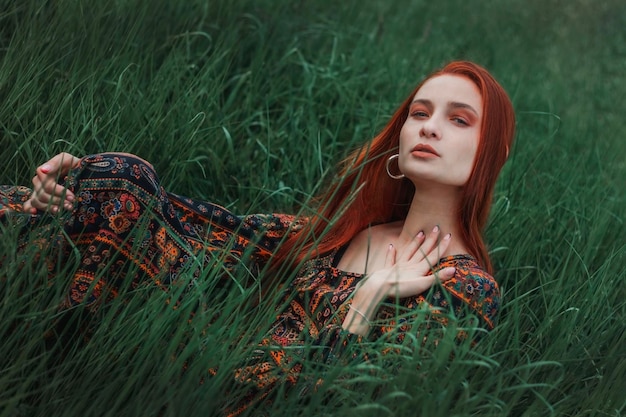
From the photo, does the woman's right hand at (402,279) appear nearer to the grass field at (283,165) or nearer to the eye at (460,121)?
the grass field at (283,165)

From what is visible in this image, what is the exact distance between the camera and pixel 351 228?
7.87ft

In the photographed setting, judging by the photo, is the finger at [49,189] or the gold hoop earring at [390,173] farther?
the gold hoop earring at [390,173]

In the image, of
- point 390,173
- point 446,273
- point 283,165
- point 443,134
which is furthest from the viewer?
point 283,165

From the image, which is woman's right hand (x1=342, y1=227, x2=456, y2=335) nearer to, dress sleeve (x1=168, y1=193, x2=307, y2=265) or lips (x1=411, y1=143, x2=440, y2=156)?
lips (x1=411, y1=143, x2=440, y2=156)

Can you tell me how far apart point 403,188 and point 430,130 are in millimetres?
293

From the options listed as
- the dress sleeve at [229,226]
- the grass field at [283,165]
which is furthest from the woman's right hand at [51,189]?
the dress sleeve at [229,226]

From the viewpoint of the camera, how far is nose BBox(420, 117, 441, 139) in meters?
2.19

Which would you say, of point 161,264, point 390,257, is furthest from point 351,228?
point 161,264

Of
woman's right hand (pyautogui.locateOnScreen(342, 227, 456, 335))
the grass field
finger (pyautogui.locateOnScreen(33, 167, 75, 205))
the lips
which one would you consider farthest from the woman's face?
finger (pyautogui.locateOnScreen(33, 167, 75, 205))

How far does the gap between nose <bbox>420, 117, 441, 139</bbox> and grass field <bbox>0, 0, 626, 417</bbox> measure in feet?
1.05

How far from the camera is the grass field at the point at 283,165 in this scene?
1.83 meters

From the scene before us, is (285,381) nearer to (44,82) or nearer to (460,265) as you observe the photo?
(460,265)

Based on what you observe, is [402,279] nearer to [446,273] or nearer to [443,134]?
[446,273]

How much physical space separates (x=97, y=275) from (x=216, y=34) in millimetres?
1723
